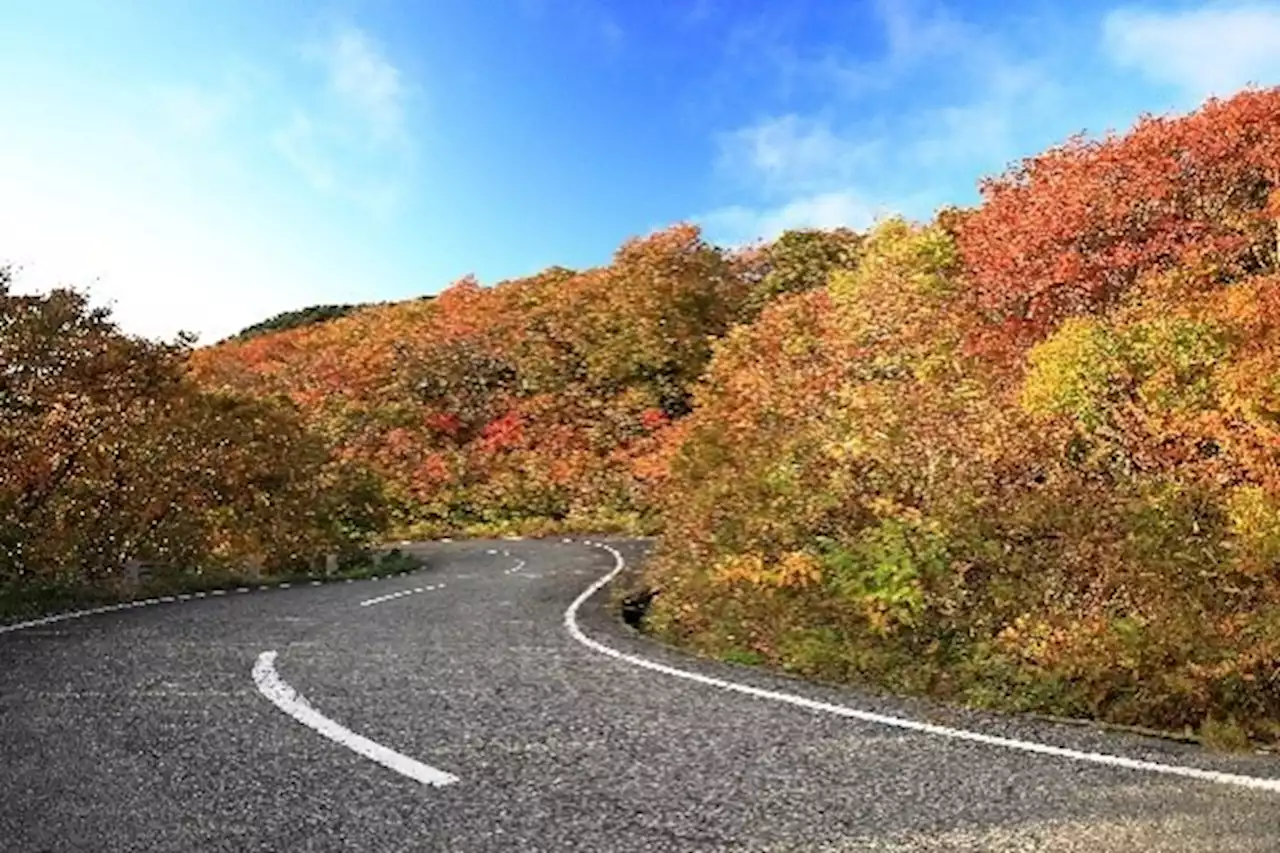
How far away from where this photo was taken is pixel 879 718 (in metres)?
5.90

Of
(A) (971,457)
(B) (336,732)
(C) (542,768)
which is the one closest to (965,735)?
(C) (542,768)

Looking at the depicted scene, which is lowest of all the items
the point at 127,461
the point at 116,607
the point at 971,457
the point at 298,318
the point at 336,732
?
the point at 116,607

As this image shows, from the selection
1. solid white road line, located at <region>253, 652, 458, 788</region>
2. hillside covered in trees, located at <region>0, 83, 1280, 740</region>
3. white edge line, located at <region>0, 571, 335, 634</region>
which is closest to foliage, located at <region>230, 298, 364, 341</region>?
hillside covered in trees, located at <region>0, 83, 1280, 740</region>

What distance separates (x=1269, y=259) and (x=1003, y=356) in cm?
370

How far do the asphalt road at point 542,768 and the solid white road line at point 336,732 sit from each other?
0.08 feet

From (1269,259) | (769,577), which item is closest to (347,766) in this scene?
(769,577)

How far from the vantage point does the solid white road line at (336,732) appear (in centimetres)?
473

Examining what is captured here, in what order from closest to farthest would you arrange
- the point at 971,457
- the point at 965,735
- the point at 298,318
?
the point at 965,735, the point at 971,457, the point at 298,318

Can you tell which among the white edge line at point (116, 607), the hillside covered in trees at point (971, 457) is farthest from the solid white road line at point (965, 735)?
the white edge line at point (116, 607)

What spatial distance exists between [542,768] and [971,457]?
6138mm

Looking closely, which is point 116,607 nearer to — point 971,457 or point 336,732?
point 336,732

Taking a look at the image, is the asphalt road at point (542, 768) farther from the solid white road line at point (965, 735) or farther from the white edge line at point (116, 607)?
the white edge line at point (116, 607)

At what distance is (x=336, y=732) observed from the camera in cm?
567

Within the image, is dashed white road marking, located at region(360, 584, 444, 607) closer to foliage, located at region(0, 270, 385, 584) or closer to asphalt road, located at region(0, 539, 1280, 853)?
foliage, located at region(0, 270, 385, 584)
